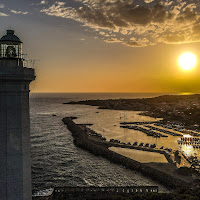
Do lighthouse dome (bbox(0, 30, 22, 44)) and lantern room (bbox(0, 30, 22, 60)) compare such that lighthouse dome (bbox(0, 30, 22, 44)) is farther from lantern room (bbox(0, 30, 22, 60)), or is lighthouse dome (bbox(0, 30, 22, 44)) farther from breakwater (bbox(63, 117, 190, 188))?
breakwater (bbox(63, 117, 190, 188))

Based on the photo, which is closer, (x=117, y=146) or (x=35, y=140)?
(x=117, y=146)

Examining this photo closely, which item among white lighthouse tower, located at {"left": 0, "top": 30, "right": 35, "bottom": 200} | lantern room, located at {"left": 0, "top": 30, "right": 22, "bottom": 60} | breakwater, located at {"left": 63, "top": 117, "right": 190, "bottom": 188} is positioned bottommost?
breakwater, located at {"left": 63, "top": 117, "right": 190, "bottom": 188}

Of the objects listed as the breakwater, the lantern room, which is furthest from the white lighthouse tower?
the breakwater

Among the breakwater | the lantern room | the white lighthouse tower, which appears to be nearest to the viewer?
the white lighthouse tower

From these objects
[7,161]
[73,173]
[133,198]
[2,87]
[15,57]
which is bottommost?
[73,173]

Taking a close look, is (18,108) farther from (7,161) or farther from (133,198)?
(133,198)

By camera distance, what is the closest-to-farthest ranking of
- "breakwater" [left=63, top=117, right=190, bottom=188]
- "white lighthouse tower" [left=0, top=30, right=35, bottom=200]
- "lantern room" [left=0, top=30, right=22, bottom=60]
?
"white lighthouse tower" [left=0, top=30, right=35, bottom=200]
"lantern room" [left=0, top=30, right=22, bottom=60]
"breakwater" [left=63, top=117, right=190, bottom=188]

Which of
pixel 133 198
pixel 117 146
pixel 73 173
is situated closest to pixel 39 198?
pixel 133 198
